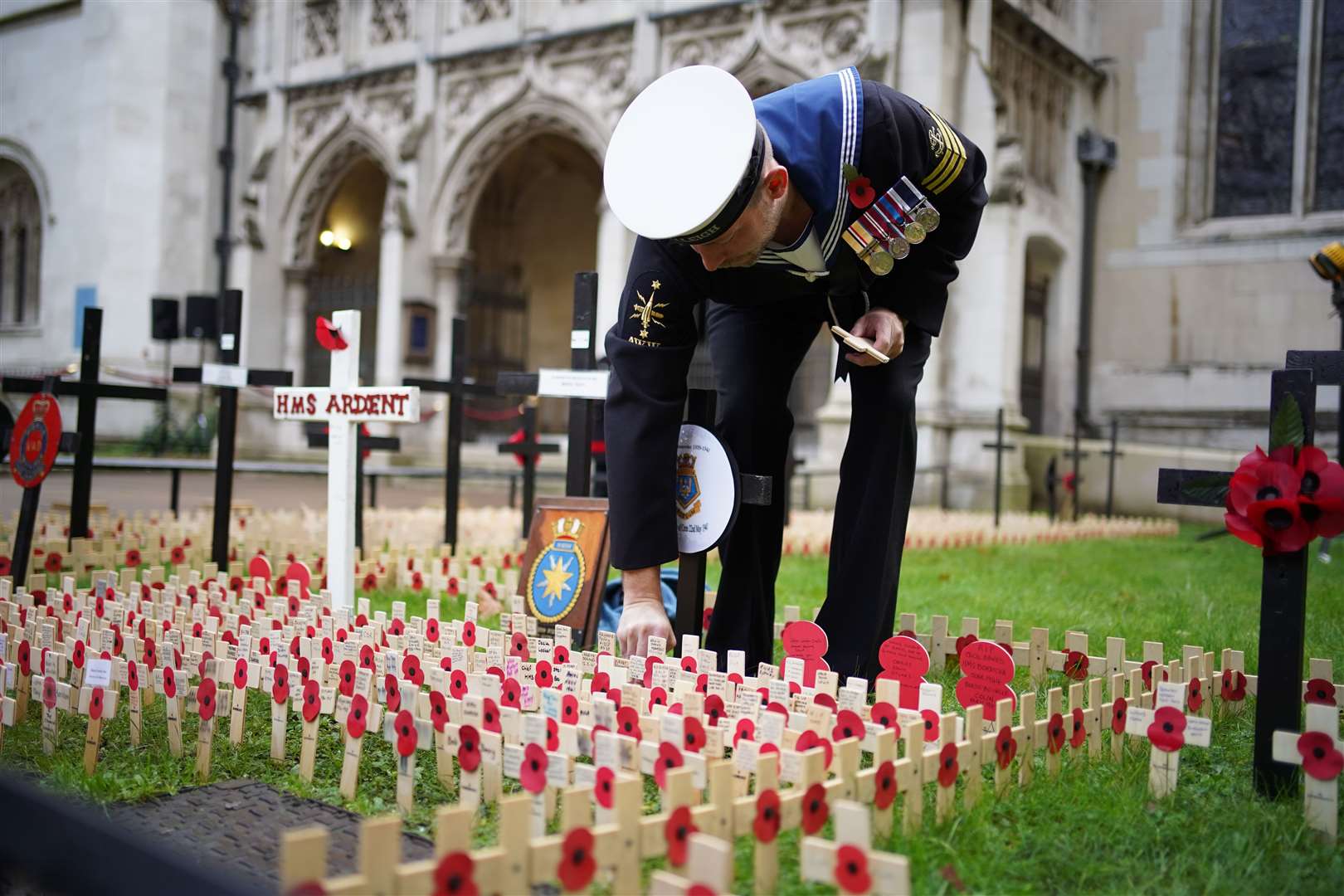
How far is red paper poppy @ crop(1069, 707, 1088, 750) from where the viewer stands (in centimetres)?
271

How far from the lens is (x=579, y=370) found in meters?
4.79

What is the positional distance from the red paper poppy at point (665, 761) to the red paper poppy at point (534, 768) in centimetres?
22

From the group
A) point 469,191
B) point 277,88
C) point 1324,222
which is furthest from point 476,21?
point 1324,222

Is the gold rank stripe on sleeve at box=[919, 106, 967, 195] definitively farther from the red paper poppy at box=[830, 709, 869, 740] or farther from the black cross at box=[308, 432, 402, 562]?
the black cross at box=[308, 432, 402, 562]

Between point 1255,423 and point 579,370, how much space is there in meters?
11.3

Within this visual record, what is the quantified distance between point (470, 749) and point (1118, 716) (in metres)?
1.52

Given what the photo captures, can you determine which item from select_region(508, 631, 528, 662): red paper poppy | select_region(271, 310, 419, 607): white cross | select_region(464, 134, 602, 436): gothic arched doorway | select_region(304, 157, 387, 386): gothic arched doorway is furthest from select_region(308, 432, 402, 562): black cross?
select_region(464, 134, 602, 436): gothic arched doorway

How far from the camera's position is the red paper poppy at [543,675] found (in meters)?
2.96

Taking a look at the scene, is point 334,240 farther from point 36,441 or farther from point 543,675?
point 543,675

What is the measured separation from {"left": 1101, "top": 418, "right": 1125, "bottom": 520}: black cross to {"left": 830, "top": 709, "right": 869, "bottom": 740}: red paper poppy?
10.4 m

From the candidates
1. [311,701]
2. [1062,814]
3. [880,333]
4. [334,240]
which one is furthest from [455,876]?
[334,240]

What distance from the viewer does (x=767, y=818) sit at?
76.4 inches

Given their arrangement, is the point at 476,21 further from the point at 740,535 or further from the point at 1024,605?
the point at 740,535

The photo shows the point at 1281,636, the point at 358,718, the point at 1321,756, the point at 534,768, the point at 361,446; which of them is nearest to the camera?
the point at 534,768
